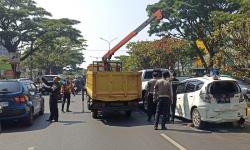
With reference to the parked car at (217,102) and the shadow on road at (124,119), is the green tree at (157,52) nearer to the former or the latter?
the shadow on road at (124,119)

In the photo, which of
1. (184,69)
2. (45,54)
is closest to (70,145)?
(184,69)

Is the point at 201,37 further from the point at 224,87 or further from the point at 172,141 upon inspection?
the point at 172,141

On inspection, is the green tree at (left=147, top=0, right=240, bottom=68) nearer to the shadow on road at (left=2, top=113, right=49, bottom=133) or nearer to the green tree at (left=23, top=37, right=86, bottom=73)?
the shadow on road at (left=2, top=113, right=49, bottom=133)

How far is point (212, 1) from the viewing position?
4206 cm

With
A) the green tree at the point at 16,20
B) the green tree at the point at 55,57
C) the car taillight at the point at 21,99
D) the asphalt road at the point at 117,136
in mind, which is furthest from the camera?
the green tree at the point at 55,57

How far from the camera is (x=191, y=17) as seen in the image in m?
43.1

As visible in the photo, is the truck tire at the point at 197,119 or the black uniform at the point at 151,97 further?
the black uniform at the point at 151,97

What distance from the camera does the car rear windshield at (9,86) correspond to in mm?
15230

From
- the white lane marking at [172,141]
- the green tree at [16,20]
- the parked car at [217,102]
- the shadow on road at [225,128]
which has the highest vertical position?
the green tree at [16,20]

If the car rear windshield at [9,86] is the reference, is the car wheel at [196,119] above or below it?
below

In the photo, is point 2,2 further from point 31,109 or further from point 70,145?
point 70,145

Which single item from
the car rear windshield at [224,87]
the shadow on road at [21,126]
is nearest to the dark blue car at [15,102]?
the shadow on road at [21,126]

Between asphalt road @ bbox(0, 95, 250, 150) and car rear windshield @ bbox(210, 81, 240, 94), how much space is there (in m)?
1.11

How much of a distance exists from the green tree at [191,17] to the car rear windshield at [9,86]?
2613 cm
